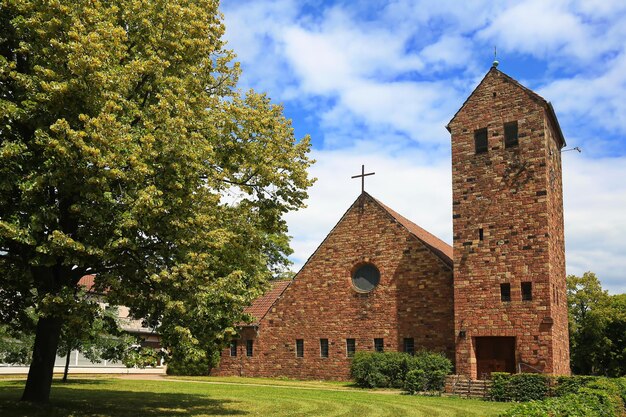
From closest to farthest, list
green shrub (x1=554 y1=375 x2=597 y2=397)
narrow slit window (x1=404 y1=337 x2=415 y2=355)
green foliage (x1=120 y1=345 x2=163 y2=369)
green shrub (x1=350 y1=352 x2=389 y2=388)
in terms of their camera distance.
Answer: green foliage (x1=120 y1=345 x2=163 y2=369) < green shrub (x1=554 y1=375 x2=597 y2=397) < green shrub (x1=350 y1=352 x2=389 y2=388) < narrow slit window (x1=404 y1=337 x2=415 y2=355)

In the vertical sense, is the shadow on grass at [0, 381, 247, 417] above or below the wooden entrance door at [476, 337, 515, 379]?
below

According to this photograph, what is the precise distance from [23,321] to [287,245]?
1064 inches

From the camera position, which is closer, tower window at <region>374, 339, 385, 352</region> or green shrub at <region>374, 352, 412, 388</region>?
green shrub at <region>374, 352, 412, 388</region>

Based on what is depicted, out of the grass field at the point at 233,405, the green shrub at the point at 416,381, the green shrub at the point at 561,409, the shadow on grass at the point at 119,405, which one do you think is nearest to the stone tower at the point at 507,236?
the green shrub at the point at 416,381

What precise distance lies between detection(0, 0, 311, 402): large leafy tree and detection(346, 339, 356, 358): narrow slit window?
16.7 metres

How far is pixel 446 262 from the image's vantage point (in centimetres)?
3100

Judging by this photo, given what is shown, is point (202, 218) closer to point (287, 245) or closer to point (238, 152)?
point (238, 152)

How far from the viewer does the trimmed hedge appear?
26109 mm

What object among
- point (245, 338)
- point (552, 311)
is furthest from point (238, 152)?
point (245, 338)

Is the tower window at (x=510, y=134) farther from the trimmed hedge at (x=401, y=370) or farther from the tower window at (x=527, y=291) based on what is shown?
the trimmed hedge at (x=401, y=370)

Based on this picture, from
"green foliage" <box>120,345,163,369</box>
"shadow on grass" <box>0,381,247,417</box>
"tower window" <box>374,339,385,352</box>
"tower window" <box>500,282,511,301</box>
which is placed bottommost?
"shadow on grass" <box>0,381,247,417</box>

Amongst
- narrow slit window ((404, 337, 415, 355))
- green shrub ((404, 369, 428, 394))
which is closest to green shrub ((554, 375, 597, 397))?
green shrub ((404, 369, 428, 394))

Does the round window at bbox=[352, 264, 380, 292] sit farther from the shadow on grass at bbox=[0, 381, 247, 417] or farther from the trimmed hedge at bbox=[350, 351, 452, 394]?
the shadow on grass at bbox=[0, 381, 247, 417]

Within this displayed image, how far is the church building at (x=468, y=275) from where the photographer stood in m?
26.5
